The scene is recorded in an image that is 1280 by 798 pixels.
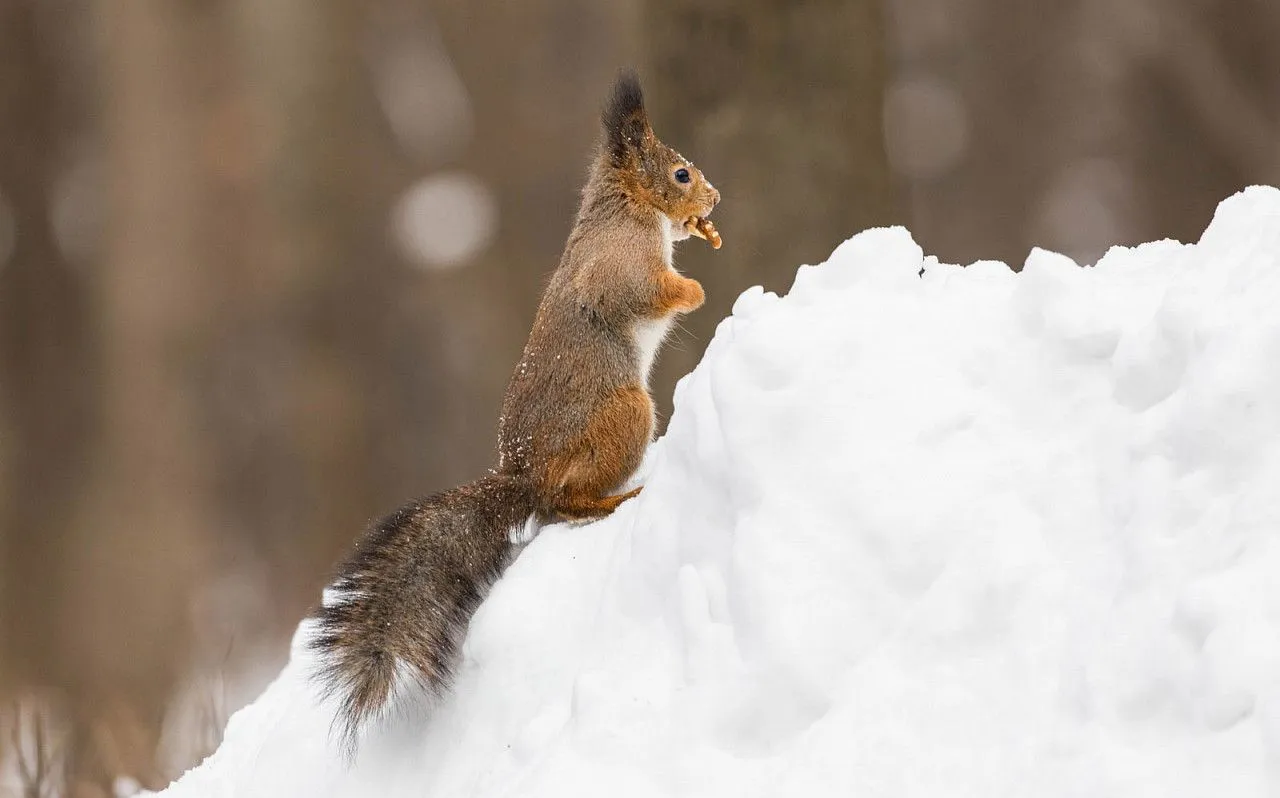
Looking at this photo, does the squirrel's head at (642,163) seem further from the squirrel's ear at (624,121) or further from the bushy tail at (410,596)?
the bushy tail at (410,596)

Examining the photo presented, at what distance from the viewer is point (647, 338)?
2.99 metres

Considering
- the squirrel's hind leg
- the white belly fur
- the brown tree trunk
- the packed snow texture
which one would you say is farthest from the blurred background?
the packed snow texture

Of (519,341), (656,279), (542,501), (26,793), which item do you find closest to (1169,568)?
(542,501)

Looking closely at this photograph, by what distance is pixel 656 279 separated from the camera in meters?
3.02

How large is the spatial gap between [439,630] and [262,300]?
6.44 meters

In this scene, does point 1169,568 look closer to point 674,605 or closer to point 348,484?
point 674,605

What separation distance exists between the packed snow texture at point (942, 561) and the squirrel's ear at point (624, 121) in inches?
41.6

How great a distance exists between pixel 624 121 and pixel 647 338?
56cm

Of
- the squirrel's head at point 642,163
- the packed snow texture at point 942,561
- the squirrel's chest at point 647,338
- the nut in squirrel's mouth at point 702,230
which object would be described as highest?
the squirrel's head at point 642,163

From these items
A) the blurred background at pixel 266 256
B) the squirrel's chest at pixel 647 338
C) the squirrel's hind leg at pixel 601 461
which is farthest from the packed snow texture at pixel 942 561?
the blurred background at pixel 266 256

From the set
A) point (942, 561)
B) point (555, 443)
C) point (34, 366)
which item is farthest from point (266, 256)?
point (942, 561)

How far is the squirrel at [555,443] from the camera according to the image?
2316 millimetres

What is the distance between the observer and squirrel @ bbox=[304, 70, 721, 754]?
7.60ft

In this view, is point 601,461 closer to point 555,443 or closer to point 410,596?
point 555,443
